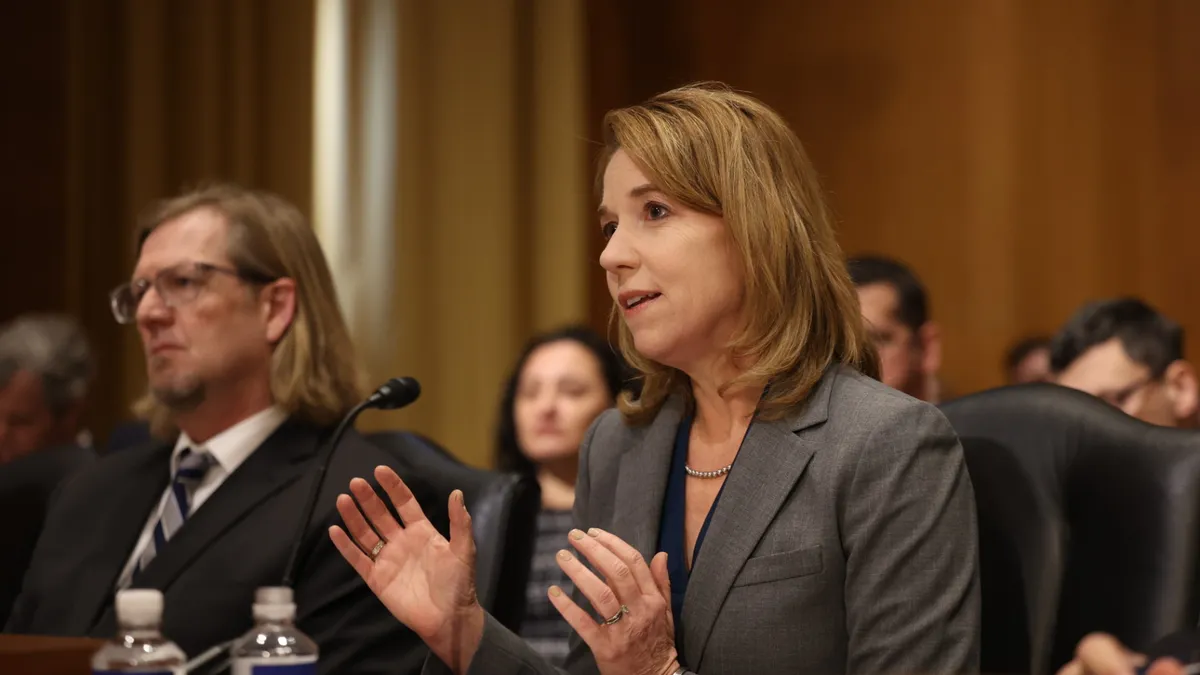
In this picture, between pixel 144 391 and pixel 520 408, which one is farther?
pixel 144 391

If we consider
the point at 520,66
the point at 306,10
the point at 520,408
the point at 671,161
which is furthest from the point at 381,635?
the point at 306,10

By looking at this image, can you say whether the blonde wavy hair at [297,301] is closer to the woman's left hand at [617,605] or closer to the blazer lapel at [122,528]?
the blazer lapel at [122,528]

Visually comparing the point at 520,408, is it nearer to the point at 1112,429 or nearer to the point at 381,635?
the point at 381,635

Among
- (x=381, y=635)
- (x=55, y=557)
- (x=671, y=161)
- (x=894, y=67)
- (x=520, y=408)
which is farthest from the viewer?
(x=894, y=67)

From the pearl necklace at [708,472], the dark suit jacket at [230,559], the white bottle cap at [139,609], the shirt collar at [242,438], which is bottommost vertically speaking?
the dark suit jacket at [230,559]

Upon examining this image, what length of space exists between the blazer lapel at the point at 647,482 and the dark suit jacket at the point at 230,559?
387 mm

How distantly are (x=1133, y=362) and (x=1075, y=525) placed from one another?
1.37 m

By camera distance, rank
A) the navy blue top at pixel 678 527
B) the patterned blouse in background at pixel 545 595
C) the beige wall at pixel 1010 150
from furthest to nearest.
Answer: the beige wall at pixel 1010 150, the patterned blouse in background at pixel 545 595, the navy blue top at pixel 678 527

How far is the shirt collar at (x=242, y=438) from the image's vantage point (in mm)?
2535

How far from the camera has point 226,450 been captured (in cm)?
254

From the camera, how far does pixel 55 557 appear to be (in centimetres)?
254

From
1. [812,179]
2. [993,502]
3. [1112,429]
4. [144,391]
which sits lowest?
[144,391]

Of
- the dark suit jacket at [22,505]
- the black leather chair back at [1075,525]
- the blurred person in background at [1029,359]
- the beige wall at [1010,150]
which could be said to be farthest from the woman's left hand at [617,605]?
the beige wall at [1010,150]

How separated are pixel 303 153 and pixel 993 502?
378cm
